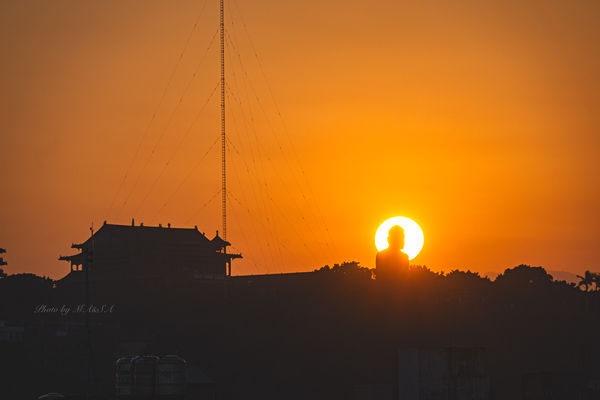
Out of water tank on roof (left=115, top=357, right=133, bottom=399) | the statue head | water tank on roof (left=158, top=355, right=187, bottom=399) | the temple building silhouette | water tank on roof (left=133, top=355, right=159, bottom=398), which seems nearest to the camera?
water tank on roof (left=133, top=355, right=159, bottom=398)

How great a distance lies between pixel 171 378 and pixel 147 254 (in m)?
69.6

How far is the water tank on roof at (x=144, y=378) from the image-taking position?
166 feet

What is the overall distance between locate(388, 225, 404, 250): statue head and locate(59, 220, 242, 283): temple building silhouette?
53.5m

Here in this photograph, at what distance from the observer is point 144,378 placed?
5062 centimetres

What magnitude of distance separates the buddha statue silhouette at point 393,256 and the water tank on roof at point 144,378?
18.7 metres

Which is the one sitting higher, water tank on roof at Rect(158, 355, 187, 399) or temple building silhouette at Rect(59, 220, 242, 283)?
temple building silhouette at Rect(59, 220, 242, 283)

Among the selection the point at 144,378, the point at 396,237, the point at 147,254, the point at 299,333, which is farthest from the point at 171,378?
the point at 147,254

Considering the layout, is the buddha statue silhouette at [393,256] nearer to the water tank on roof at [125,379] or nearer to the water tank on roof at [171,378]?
the water tank on roof at [171,378]

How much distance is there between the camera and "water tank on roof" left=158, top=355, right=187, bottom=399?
50.9m

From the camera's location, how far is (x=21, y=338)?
99688 mm

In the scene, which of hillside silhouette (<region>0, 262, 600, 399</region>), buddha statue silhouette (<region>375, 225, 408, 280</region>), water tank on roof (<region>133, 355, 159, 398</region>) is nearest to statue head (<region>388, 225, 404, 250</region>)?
buddha statue silhouette (<region>375, 225, 408, 280</region>)

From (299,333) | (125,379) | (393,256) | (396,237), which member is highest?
(396,237)

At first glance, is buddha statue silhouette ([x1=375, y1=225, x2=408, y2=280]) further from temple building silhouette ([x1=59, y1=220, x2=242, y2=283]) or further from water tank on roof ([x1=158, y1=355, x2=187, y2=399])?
temple building silhouette ([x1=59, y1=220, x2=242, y2=283])

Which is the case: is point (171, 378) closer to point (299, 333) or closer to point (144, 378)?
point (144, 378)
